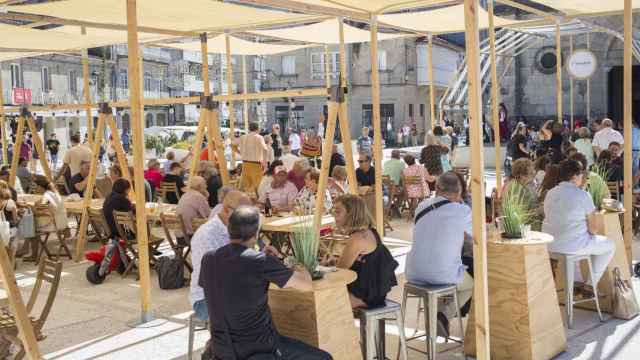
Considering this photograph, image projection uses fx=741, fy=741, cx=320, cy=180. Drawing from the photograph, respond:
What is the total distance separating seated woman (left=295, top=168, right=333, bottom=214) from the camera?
7.62 m

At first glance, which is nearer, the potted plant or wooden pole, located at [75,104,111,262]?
the potted plant

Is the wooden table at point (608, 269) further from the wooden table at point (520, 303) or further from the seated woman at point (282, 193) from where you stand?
the seated woman at point (282, 193)

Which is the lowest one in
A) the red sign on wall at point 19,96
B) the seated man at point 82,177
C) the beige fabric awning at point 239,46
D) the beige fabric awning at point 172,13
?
the seated man at point 82,177

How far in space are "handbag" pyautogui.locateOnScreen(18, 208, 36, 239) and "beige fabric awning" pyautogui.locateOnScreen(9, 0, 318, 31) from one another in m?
2.31

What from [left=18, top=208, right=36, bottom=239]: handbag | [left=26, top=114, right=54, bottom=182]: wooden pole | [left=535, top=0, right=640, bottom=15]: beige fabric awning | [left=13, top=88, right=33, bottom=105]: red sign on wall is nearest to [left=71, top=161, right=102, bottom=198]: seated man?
[left=26, top=114, right=54, bottom=182]: wooden pole

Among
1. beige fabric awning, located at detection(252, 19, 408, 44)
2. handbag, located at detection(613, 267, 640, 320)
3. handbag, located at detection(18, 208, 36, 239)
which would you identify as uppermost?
beige fabric awning, located at detection(252, 19, 408, 44)

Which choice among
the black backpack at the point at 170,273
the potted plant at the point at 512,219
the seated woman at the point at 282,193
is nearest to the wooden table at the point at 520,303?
the potted plant at the point at 512,219

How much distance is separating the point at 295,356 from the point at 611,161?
23.0ft

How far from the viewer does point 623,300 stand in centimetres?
606

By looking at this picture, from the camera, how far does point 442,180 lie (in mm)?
5184

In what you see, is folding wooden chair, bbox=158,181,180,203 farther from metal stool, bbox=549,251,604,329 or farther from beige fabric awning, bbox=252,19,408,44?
metal stool, bbox=549,251,604,329

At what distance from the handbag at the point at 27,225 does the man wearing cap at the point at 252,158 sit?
3586mm

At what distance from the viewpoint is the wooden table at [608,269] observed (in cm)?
618

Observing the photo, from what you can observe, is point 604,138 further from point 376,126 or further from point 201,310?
point 201,310
